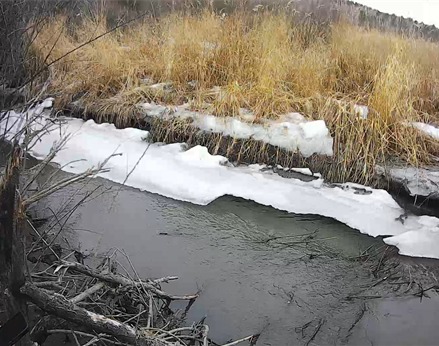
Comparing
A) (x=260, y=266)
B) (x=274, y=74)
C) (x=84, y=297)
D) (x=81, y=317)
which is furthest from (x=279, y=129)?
(x=81, y=317)

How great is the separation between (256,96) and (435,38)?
316cm

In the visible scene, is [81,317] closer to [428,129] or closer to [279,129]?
[279,129]

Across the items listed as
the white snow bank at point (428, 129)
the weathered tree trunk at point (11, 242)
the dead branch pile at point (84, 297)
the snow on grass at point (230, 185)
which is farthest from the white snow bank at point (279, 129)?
the weathered tree trunk at point (11, 242)

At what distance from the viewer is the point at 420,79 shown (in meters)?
6.00

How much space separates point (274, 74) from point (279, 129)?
0.89m

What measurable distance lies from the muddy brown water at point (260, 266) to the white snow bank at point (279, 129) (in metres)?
1.00

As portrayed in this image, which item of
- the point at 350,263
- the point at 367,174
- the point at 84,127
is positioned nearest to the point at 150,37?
the point at 84,127

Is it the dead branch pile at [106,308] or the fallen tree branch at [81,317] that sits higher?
the fallen tree branch at [81,317]

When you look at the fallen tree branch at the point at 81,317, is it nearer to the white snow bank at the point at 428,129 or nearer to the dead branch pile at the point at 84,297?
the dead branch pile at the point at 84,297

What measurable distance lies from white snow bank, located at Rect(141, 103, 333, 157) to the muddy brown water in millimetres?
1003

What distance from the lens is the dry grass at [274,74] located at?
17.2ft

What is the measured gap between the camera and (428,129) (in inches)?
210

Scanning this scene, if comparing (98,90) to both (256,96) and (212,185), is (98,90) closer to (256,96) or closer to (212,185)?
(256,96)

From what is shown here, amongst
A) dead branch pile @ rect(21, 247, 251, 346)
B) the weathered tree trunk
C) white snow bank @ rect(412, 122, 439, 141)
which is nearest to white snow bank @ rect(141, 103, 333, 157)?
white snow bank @ rect(412, 122, 439, 141)
